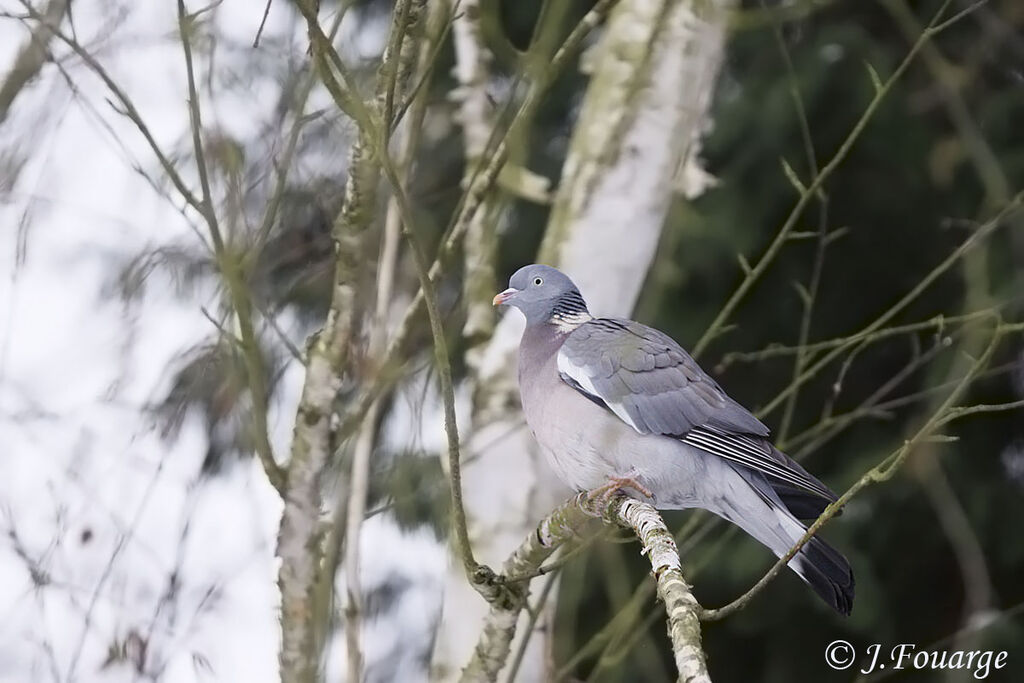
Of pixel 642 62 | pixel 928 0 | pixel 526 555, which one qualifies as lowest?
pixel 526 555

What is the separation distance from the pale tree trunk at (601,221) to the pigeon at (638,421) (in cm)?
67

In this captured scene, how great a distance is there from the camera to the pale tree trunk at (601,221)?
3365mm

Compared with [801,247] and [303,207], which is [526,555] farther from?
[801,247]

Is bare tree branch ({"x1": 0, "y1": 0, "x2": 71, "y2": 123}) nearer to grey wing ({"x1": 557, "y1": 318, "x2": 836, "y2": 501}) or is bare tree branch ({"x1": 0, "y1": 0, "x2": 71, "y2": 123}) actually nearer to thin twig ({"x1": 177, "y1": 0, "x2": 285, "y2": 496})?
thin twig ({"x1": 177, "y1": 0, "x2": 285, "y2": 496})

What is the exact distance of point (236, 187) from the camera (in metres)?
2.84

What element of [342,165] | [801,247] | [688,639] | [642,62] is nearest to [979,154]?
[642,62]

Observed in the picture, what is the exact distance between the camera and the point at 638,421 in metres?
2.59

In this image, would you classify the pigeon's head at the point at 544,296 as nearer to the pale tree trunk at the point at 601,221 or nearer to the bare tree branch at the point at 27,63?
the pale tree trunk at the point at 601,221

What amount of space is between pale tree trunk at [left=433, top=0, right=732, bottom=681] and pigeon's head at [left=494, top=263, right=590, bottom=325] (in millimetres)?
685

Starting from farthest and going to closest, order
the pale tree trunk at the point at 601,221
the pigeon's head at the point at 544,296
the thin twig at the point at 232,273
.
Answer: the pale tree trunk at the point at 601,221 → the pigeon's head at the point at 544,296 → the thin twig at the point at 232,273

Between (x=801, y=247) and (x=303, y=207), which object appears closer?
(x=303, y=207)

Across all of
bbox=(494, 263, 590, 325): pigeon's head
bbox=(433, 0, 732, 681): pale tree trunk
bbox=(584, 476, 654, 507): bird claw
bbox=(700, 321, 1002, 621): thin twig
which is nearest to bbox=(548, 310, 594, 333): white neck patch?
bbox=(494, 263, 590, 325): pigeon's head

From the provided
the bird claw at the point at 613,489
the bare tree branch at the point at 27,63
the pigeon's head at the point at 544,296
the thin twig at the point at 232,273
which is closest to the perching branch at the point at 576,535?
the bird claw at the point at 613,489

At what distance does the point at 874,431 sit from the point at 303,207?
237 centimetres
